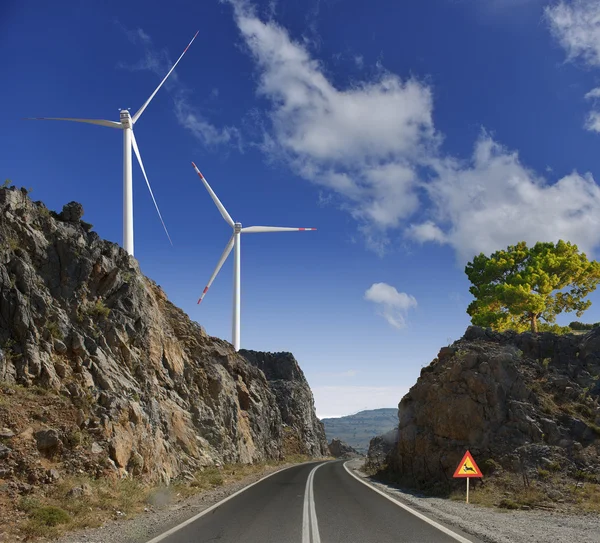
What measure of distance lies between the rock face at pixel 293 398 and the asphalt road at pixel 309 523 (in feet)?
213

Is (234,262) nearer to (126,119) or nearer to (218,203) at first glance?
(218,203)

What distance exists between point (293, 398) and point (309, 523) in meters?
77.5

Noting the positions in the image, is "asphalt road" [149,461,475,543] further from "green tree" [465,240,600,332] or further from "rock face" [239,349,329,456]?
"rock face" [239,349,329,456]

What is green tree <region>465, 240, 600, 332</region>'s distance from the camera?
1761 inches

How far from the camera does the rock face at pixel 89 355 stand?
16.3 meters

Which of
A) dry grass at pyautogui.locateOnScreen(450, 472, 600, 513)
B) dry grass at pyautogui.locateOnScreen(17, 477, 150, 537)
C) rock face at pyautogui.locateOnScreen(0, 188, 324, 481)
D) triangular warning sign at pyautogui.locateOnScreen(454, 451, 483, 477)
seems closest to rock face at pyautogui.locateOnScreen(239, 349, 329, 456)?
rock face at pyautogui.locateOnScreen(0, 188, 324, 481)

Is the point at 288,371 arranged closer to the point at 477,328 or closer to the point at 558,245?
the point at 558,245

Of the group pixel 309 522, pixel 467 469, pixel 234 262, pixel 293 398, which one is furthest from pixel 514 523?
pixel 293 398

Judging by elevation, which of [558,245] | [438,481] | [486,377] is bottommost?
[438,481]

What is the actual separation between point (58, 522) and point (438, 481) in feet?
57.2

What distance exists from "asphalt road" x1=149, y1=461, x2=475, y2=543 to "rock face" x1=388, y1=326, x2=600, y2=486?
21.3 feet

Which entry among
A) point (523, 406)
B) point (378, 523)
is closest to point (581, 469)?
point (523, 406)

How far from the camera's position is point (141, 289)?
87.2 feet

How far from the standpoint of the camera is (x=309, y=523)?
42.3ft
